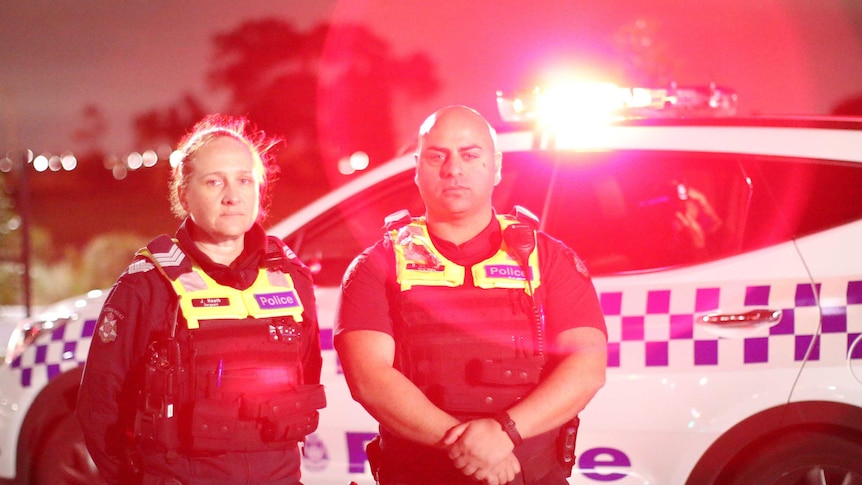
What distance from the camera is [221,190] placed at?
2117 mm

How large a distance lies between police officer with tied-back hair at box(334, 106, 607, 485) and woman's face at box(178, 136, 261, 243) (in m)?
0.32

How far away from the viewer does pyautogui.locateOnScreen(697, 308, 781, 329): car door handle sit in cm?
304

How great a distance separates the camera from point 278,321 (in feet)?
6.89

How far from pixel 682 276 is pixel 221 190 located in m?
1.74

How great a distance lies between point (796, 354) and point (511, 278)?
134 cm

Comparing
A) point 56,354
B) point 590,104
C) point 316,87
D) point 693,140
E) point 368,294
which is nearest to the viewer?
point 368,294

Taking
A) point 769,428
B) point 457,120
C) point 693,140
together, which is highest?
point 693,140

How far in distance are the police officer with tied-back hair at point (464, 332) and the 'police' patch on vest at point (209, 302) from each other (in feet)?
0.97

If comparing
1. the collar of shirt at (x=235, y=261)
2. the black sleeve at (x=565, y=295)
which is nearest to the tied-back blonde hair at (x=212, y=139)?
the collar of shirt at (x=235, y=261)

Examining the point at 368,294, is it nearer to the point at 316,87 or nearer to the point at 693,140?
the point at 693,140

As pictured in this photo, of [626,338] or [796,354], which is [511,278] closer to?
[626,338]

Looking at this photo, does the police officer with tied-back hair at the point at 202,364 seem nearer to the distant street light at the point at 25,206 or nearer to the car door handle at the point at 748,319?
the car door handle at the point at 748,319

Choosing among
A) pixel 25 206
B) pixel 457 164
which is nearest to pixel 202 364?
pixel 457 164

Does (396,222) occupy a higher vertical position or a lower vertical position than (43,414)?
higher
